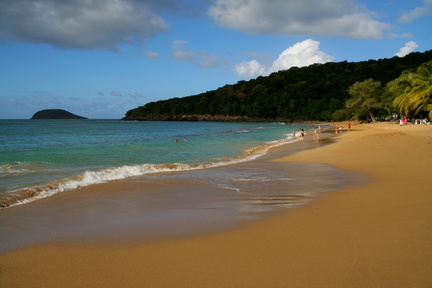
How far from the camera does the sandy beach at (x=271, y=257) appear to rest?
3.29m

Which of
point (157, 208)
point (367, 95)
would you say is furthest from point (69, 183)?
point (367, 95)

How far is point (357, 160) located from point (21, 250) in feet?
39.6

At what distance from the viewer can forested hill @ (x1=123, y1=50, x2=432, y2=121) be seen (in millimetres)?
91812

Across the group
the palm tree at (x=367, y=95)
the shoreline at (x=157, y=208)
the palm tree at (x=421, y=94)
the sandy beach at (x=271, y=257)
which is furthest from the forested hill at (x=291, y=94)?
the sandy beach at (x=271, y=257)

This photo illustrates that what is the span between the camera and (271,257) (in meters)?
3.75

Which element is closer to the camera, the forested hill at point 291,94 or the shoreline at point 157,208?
the shoreline at point 157,208

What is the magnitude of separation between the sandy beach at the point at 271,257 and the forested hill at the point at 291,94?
266ft

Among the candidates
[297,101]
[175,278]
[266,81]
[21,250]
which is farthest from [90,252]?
[266,81]

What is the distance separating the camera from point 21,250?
14.3 feet

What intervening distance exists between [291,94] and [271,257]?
116 metres

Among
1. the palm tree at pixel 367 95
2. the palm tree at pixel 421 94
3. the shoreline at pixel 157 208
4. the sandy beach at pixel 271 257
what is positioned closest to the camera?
the sandy beach at pixel 271 257

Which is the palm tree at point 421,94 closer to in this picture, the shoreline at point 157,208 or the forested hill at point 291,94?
the shoreline at point 157,208

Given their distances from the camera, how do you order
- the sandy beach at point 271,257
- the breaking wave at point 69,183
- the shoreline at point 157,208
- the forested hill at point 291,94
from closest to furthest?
1. the sandy beach at point 271,257
2. the shoreline at point 157,208
3. the breaking wave at point 69,183
4. the forested hill at point 291,94

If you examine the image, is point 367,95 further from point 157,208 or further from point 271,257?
point 271,257
